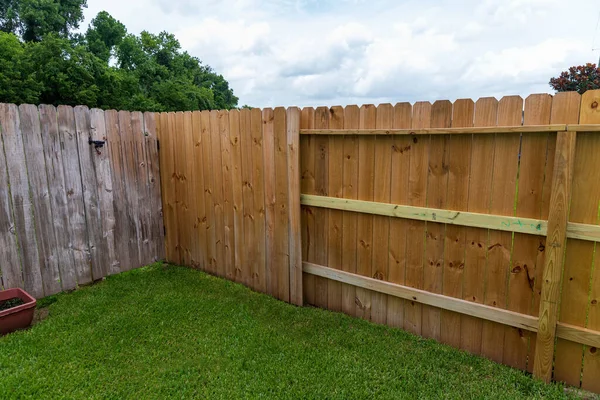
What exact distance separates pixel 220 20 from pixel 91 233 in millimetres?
7747

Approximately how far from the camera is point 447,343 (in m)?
2.57

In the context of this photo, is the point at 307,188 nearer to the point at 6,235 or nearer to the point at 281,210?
the point at 281,210

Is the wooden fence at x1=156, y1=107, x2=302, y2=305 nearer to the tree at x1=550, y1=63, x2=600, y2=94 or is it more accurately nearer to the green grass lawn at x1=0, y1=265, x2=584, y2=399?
the green grass lawn at x1=0, y1=265, x2=584, y2=399

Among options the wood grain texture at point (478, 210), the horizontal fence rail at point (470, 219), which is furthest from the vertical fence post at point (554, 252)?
the wood grain texture at point (478, 210)

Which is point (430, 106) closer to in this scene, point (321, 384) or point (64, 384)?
point (321, 384)

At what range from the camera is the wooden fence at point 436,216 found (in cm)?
202

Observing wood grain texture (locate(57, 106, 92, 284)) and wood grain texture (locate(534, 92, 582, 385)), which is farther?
wood grain texture (locate(57, 106, 92, 284))

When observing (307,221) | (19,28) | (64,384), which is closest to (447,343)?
(307,221)

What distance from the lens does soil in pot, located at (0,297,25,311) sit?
9.78 ft

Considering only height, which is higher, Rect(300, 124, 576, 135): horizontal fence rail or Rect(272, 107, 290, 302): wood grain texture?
Rect(300, 124, 576, 135): horizontal fence rail

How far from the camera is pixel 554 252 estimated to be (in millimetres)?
2029

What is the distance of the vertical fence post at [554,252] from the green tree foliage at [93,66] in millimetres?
16450

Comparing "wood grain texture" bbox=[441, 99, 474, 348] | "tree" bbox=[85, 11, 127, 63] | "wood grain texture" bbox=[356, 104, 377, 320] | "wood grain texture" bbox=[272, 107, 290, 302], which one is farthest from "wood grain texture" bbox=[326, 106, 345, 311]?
"tree" bbox=[85, 11, 127, 63]

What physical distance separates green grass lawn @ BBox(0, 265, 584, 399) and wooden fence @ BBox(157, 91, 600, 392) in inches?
8.6
